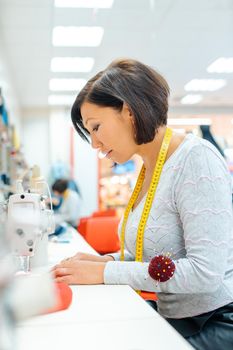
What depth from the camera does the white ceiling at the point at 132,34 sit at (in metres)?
4.04

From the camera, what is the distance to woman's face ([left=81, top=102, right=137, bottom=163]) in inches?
52.4

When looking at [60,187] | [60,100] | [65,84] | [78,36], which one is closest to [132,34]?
[78,36]

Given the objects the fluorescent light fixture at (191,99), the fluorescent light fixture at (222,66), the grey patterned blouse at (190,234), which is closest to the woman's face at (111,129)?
the grey patterned blouse at (190,234)

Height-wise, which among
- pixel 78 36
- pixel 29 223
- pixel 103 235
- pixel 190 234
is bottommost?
pixel 103 235

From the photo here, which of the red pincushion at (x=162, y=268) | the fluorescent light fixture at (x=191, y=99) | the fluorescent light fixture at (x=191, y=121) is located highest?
the fluorescent light fixture at (x=191, y=99)

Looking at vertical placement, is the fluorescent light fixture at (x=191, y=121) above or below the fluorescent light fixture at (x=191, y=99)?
below

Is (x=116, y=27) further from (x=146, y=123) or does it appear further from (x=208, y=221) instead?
(x=208, y=221)

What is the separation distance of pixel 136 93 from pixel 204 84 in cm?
606

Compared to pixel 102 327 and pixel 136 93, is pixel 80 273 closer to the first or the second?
pixel 102 327

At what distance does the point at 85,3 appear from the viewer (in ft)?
12.7

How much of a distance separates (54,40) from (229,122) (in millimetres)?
5658

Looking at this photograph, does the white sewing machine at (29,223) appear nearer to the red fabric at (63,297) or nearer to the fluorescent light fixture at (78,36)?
the red fabric at (63,297)

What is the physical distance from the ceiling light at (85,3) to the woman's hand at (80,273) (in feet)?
10.3

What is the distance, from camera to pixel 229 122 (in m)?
9.50
